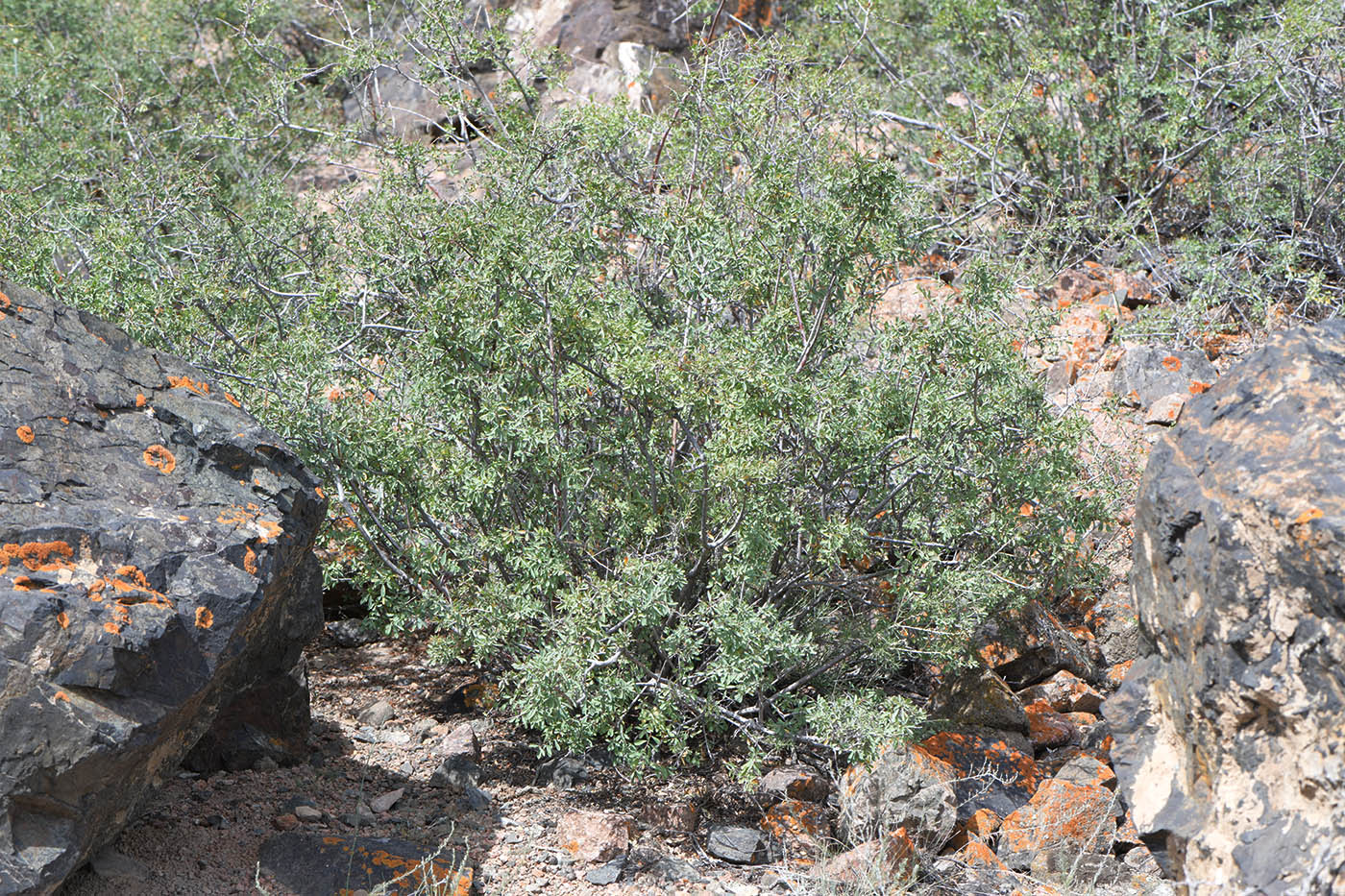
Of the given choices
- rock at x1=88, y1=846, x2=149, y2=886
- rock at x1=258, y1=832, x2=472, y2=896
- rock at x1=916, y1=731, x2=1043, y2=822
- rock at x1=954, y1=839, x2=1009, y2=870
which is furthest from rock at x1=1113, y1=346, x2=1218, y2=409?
rock at x1=88, y1=846, x2=149, y2=886

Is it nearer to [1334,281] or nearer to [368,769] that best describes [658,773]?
[368,769]

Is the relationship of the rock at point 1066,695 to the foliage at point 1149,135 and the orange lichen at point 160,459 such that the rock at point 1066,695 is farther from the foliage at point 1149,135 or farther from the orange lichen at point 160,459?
the orange lichen at point 160,459

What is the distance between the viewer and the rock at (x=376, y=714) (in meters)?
4.59

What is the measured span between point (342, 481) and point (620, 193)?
5.73ft

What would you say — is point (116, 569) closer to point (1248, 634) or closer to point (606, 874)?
point (606, 874)

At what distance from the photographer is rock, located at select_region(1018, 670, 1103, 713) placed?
516cm

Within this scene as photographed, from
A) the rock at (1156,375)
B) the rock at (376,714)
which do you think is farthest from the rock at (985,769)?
the rock at (1156,375)

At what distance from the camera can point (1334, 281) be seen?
777 centimetres

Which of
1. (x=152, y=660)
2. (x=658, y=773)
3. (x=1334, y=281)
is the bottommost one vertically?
(x=1334, y=281)

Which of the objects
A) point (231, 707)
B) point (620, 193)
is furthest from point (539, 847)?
point (620, 193)

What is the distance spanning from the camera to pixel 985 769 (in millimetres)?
4359

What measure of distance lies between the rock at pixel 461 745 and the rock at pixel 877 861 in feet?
4.42

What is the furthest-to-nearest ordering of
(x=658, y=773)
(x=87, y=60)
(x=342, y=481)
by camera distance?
(x=87, y=60) → (x=342, y=481) → (x=658, y=773)

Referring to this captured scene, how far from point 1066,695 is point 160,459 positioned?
3.71 m
